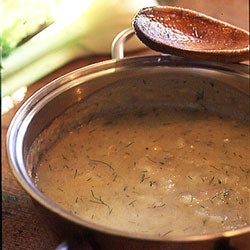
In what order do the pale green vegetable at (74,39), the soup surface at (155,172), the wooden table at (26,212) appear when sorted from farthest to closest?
the pale green vegetable at (74,39), the wooden table at (26,212), the soup surface at (155,172)

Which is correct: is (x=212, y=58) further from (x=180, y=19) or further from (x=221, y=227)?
(x=221, y=227)

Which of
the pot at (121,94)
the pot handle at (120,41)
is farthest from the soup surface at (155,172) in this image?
the pot handle at (120,41)

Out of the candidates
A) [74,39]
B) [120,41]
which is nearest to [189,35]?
[120,41]

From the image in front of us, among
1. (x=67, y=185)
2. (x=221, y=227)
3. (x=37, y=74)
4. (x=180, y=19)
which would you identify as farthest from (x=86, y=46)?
(x=221, y=227)

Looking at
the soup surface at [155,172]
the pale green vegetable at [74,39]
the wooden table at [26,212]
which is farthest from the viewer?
the pale green vegetable at [74,39]

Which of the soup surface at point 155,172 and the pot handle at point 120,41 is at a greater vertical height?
the pot handle at point 120,41

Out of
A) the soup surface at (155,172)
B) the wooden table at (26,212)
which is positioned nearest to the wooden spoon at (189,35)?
the wooden table at (26,212)

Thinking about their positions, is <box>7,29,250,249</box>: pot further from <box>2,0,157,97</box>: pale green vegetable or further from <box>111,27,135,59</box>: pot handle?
<box>2,0,157,97</box>: pale green vegetable

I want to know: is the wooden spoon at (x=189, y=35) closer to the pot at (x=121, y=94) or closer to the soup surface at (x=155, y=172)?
the pot at (x=121, y=94)

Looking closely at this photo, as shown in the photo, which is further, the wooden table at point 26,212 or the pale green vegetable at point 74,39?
the pale green vegetable at point 74,39
